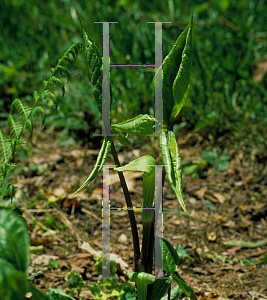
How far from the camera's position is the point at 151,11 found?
3.58 m

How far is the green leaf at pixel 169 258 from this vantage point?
0.94 m

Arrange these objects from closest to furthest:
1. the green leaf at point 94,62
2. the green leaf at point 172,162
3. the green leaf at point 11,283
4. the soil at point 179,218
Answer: the green leaf at point 11,283, the green leaf at point 172,162, the green leaf at point 94,62, the soil at point 179,218

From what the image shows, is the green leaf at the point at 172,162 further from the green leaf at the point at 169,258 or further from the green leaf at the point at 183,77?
the green leaf at the point at 169,258

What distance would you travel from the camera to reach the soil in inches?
58.2

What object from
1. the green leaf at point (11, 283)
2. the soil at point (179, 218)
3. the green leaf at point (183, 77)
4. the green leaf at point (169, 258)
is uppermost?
the green leaf at point (183, 77)

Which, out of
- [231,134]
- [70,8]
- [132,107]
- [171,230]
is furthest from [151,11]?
[171,230]

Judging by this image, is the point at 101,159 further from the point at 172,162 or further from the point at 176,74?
the point at 176,74

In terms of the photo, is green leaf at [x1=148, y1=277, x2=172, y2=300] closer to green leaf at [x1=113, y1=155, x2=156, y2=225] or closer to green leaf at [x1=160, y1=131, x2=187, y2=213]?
green leaf at [x1=113, y1=155, x2=156, y2=225]

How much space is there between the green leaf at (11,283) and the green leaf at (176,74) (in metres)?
0.54

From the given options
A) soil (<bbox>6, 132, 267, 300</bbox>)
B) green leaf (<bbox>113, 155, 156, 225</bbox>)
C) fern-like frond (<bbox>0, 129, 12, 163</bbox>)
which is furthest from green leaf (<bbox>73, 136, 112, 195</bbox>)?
soil (<bbox>6, 132, 267, 300</bbox>)

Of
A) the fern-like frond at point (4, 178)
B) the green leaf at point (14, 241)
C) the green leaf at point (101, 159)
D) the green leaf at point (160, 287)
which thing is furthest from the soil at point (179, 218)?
the green leaf at point (14, 241)

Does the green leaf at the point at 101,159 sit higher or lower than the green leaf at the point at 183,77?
lower

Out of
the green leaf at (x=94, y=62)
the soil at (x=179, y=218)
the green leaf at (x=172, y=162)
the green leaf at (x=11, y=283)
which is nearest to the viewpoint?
the green leaf at (x=11, y=283)

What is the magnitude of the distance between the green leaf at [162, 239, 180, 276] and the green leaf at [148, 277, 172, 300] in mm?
31
